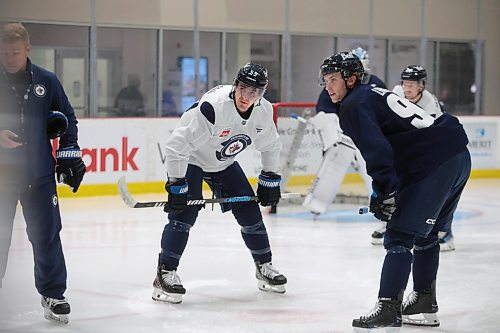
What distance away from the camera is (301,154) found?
26.7 feet

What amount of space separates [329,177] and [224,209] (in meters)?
2.59

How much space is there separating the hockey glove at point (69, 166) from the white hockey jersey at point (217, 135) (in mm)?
464

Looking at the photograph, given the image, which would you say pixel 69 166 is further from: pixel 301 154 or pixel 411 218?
pixel 301 154

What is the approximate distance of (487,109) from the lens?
1254cm

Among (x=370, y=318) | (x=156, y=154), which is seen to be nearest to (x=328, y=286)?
(x=370, y=318)

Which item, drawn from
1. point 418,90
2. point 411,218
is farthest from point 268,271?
point 418,90

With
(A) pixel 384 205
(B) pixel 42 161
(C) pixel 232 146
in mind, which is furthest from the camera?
(C) pixel 232 146

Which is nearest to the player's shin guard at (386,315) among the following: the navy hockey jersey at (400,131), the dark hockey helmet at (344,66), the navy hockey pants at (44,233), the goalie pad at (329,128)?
the navy hockey jersey at (400,131)

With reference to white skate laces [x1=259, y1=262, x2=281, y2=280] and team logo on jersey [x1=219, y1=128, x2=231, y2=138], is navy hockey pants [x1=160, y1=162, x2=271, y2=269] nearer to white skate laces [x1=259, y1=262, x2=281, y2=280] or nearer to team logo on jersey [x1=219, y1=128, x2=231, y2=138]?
white skate laces [x1=259, y1=262, x2=281, y2=280]

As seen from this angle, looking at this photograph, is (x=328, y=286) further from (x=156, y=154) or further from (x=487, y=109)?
(x=487, y=109)

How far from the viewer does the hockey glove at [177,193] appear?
4051 mm

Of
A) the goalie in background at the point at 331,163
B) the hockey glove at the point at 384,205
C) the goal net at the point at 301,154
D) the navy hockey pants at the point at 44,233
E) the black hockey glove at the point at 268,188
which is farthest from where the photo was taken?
the goal net at the point at 301,154

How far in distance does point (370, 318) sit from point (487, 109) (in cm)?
946

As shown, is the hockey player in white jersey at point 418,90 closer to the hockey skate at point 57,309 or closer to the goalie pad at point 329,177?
the goalie pad at point 329,177
